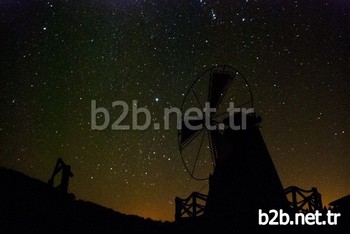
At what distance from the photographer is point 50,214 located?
8062 mm

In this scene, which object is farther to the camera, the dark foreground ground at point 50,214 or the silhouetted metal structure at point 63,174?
the silhouetted metal structure at point 63,174

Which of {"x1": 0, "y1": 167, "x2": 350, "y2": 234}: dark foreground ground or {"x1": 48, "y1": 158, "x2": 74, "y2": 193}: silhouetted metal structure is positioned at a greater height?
{"x1": 48, "y1": 158, "x2": 74, "y2": 193}: silhouetted metal structure

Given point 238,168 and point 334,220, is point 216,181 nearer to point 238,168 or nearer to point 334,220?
point 238,168

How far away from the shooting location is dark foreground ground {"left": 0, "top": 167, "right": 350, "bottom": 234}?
737 centimetres

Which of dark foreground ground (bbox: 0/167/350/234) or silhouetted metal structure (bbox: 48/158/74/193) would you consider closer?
dark foreground ground (bbox: 0/167/350/234)

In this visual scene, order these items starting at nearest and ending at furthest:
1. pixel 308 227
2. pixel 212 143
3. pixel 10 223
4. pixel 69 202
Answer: pixel 10 223
pixel 69 202
pixel 308 227
pixel 212 143

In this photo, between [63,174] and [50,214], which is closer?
[50,214]

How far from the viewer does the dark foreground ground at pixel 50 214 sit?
290 inches

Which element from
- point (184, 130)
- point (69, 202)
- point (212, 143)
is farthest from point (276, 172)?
point (69, 202)

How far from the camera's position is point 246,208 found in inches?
487

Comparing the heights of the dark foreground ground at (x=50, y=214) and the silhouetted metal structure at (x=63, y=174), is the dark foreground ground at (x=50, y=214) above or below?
below

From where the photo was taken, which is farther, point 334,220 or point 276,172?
point 276,172

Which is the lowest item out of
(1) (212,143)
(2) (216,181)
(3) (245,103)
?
(2) (216,181)

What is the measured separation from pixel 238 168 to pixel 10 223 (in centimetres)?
768
